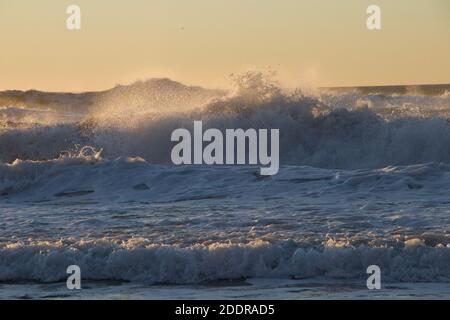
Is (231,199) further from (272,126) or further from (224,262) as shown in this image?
(272,126)

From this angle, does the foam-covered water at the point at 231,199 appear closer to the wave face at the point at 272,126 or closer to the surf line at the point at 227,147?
the wave face at the point at 272,126

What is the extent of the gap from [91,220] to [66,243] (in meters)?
1.93

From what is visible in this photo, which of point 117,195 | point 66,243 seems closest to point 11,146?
point 117,195

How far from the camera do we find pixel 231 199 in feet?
47.1

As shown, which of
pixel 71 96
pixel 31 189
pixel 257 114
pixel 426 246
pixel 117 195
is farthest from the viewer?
pixel 71 96

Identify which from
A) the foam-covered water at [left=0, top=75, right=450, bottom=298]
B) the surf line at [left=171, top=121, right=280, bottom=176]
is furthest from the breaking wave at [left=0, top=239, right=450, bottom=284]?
the surf line at [left=171, top=121, right=280, bottom=176]

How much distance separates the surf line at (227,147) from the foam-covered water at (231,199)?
0.89ft

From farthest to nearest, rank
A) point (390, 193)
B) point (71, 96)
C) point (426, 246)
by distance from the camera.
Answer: point (71, 96) → point (390, 193) → point (426, 246)

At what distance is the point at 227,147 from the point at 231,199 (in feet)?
22.3

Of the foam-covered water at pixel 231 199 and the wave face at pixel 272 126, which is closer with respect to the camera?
the foam-covered water at pixel 231 199

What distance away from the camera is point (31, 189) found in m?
16.9

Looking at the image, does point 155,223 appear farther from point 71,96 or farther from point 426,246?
point 71,96

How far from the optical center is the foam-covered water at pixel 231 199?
983 cm

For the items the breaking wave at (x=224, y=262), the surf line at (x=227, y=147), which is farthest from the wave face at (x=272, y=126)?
the breaking wave at (x=224, y=262)
